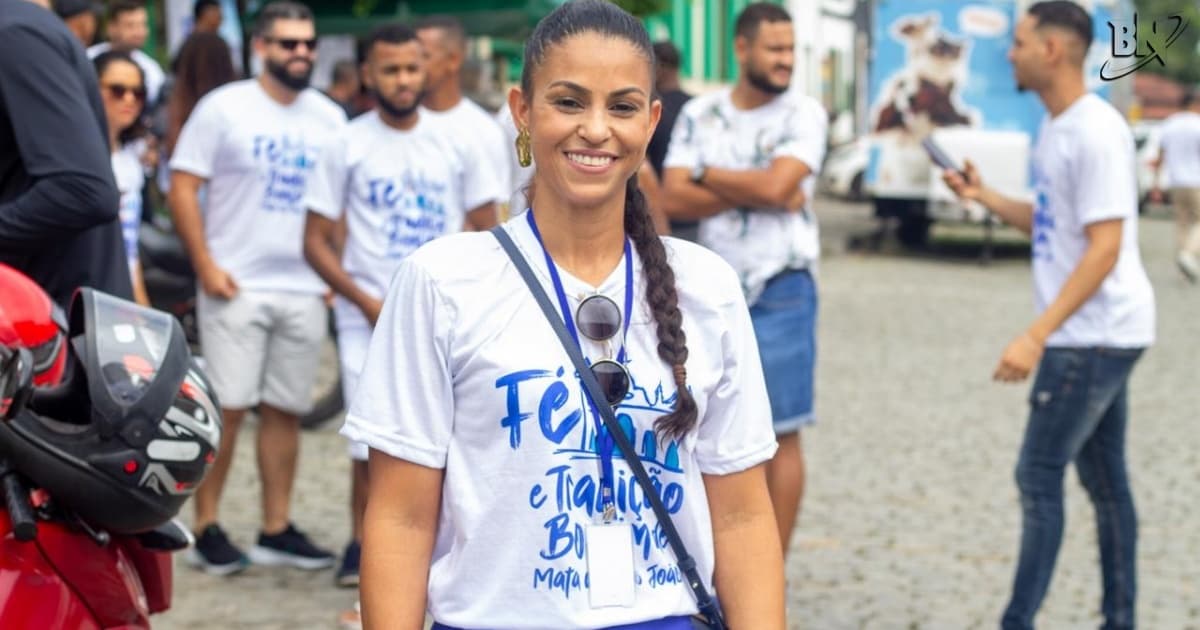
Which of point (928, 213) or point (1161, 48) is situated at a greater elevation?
point (1161, 48)

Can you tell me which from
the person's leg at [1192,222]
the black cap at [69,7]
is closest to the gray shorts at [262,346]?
the black cap at [69,7]

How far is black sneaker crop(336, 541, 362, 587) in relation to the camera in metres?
6.39

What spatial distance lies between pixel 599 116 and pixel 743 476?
1.96ft

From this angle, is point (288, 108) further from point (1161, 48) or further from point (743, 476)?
point (743, 476)

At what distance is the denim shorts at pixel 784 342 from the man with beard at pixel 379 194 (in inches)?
44.4

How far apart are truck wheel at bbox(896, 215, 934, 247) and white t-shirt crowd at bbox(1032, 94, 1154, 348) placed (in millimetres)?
17734

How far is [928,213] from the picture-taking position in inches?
877

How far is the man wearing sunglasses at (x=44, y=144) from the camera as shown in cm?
377

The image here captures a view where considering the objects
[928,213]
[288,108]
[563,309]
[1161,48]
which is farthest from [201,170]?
[928,213]

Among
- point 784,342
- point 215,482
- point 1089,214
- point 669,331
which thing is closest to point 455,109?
point 784,342

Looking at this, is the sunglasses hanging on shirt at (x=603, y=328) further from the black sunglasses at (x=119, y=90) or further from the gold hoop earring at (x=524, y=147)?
the black sunglasses at (x=119, y=90)

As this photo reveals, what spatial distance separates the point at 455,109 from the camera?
649 centimetres

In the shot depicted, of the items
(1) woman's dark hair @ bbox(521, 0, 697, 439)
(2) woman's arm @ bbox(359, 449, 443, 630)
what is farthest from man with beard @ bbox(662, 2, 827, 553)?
(2) woman's arm @ bbox(359, 449, 443, 630)
